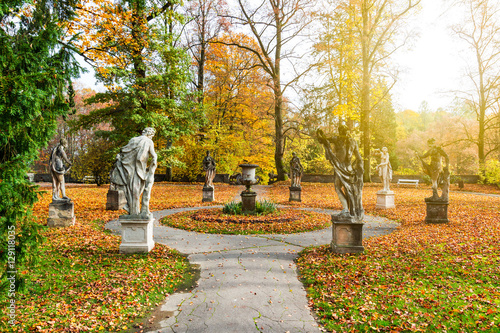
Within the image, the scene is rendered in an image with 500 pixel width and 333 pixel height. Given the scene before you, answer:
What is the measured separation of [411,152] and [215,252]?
37936mm

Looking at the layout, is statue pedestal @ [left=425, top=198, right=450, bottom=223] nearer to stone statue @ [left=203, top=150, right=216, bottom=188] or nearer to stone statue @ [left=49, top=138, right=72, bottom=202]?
stone statue @ [left=203, top=150, right=216, bottom=188]

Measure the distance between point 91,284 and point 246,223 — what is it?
17.6 feet

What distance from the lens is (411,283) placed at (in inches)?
178

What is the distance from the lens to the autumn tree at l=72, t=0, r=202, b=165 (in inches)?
527

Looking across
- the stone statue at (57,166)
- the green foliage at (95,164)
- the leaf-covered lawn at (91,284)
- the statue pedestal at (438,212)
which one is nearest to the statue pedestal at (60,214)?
the stone statue at (57,166)

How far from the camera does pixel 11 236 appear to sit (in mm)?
2479

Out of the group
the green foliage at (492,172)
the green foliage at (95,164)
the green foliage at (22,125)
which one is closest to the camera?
the green foliage at (22,125)

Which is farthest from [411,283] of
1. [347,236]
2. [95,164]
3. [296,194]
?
[95,164]

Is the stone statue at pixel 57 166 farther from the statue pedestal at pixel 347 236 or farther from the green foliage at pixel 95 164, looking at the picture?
the green foliage at pixel 95 164

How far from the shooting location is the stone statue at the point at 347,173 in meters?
6.08

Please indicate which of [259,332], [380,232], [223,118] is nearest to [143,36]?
[223,118]

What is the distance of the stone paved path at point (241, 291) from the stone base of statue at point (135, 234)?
0.85 meters

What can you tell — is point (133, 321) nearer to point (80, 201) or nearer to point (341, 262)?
point (341, 262)

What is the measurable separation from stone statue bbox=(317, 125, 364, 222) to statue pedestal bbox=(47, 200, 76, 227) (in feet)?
25.4
